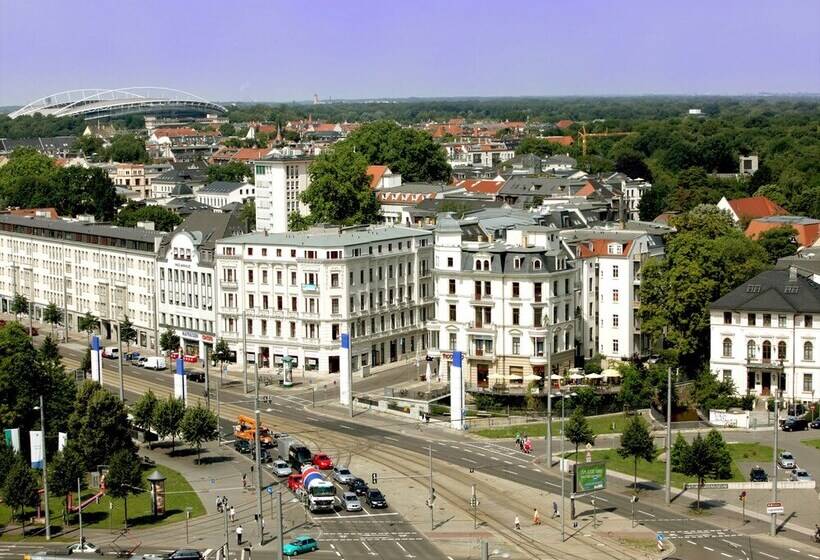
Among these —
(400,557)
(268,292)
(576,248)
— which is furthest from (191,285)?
(400,557)

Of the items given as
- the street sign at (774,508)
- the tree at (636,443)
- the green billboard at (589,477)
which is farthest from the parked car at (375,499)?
the street sign at (774,508)

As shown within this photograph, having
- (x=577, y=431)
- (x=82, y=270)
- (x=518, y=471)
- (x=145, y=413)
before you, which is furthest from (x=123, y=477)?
(x=82, y=270)

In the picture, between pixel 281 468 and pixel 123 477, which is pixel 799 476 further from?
pixel 123 477

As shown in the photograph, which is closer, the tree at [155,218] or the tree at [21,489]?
the tree at [21,489]

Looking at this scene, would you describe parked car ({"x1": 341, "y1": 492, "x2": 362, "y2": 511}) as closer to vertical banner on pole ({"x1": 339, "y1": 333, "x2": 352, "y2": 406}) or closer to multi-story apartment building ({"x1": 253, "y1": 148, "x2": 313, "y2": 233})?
vertical banner on pole ({"x1": 339, "y1": 333, "x2": 352, "y2": 406})

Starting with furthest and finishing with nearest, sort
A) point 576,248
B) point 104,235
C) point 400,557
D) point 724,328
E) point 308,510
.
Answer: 1. point 104,235
2. point 576,248
3. point 724,328
4. point 308,510
5. point 400,557

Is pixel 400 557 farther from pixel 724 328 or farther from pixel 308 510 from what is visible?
pixel 724 328

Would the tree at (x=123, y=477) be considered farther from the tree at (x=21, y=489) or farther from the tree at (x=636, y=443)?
the tree at (x=636, y=443)
